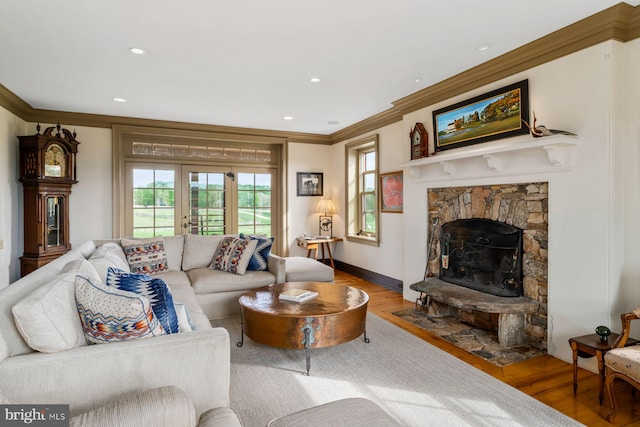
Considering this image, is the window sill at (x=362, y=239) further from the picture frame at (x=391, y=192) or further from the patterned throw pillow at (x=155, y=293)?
the patterned throw pillow at (x=155, y=293)

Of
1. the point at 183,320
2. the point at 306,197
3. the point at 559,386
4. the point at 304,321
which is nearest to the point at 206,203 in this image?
the point at 306,197

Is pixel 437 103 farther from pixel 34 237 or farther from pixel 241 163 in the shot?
pixel 34 237

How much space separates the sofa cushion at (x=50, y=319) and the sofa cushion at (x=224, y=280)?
7.05ft

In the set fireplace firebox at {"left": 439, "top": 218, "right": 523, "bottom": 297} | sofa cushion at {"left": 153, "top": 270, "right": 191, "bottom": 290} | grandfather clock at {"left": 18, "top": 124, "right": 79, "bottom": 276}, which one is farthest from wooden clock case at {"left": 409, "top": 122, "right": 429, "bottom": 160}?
grandfather clock at {"left": 18, "top": 124, "right": 79, "bottom": 276}

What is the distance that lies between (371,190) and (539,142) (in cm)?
325

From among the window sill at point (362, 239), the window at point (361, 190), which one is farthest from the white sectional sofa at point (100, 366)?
the window at point (361, 190)

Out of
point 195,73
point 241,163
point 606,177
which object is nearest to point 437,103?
point 606,177

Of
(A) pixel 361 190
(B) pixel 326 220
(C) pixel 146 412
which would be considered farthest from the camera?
(B) pixel 326 220

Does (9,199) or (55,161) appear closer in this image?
(9,199)

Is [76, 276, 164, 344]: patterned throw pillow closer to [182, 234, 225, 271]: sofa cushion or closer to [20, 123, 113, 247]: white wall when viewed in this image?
[182, 234, 225, 271]: sofa cushion

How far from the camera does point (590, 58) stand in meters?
2.67

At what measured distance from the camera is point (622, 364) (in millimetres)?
2035

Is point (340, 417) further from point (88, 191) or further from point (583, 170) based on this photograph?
point (88, 191)

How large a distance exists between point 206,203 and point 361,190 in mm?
2603
